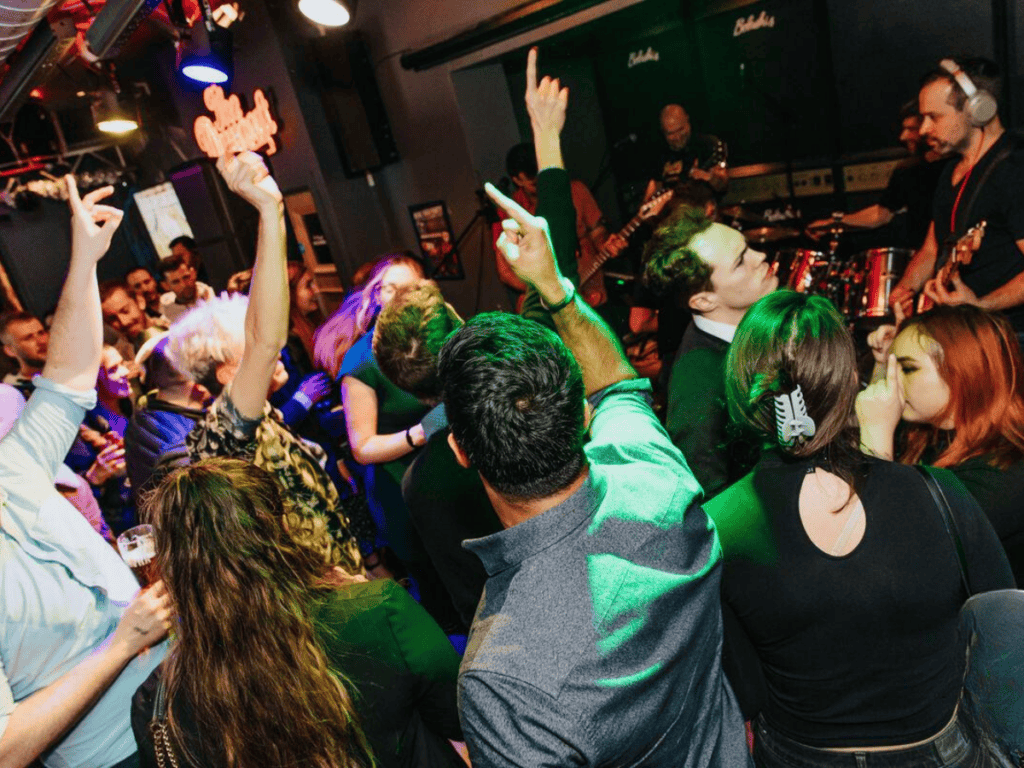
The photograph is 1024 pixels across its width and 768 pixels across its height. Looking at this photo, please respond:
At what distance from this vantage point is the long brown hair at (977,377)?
161 cm

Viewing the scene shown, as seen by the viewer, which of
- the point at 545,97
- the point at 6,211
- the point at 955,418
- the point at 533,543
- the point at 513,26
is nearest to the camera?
the point at 533,543

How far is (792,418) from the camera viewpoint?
4.06 feet

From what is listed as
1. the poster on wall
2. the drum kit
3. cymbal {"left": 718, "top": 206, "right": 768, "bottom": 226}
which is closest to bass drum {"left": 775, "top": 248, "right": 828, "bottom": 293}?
the drum kit

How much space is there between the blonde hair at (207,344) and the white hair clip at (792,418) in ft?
5.65

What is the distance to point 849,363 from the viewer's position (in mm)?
1280

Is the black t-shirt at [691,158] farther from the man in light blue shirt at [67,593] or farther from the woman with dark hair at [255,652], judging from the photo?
the woman with dark hair at [255,652]

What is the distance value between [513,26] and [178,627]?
4562 mm

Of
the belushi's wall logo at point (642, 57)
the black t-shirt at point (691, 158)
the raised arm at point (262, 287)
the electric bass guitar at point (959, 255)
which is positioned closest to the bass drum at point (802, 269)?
the electric bass guitar at point (959, 255)

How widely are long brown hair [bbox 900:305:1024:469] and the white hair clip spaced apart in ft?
2.20

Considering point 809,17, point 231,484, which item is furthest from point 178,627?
point 809,17

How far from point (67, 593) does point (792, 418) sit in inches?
62.8

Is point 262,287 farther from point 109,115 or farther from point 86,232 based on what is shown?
Answer: point 109,115

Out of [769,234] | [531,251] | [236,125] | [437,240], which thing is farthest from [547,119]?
[236,125]

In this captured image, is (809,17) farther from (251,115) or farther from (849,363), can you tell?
(251,115)
